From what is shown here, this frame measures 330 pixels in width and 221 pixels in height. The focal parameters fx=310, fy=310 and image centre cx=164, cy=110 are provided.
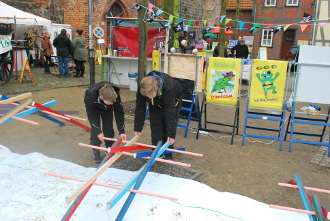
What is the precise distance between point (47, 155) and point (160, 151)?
2255 mm

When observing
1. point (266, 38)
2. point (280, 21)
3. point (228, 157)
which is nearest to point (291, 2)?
point (280, 21)

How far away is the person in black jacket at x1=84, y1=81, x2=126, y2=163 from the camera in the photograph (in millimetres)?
3773

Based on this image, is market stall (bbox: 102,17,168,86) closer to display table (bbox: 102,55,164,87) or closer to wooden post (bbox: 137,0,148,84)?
display table (bbox: 102,55,164,87)

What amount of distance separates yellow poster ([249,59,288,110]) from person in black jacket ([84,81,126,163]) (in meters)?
2.52

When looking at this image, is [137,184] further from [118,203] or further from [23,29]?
[23,29]

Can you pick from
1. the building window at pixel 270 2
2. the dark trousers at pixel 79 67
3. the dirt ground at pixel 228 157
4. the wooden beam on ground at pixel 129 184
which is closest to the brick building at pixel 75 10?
the dark trousers at pixel 79 67

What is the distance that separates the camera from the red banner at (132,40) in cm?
1041

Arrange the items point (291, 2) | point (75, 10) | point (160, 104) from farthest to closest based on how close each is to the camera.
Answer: point (291, 2) < point (75, 10) < point (160, 104)

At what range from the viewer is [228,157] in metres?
5.12

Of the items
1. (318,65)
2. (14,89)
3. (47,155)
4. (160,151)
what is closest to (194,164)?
(160,151)

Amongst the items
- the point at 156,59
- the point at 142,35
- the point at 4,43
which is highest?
the point at 142,35

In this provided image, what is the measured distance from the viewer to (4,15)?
1173cm

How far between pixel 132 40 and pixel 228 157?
6.73 meters

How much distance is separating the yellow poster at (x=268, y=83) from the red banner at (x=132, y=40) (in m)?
5.32
